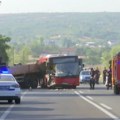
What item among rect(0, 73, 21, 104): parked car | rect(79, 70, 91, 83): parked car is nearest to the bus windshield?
rect(0, 73, 21, 104): parked car

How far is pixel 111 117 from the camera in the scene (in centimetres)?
2623

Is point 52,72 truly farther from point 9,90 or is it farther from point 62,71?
point 9,90

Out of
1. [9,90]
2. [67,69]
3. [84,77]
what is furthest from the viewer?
[84,77]

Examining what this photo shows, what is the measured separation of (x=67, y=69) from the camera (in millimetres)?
61719

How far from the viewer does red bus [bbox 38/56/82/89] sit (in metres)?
61.2

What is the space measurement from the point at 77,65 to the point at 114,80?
13.8 m

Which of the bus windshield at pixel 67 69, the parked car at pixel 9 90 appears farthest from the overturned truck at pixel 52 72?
the parked car at pixel 9 90

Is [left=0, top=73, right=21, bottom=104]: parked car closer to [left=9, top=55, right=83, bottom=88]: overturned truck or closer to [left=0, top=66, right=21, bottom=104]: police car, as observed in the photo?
[left=0, top=66, right=21, bottom=104]: police car

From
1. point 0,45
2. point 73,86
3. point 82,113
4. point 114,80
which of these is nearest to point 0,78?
point 82,113

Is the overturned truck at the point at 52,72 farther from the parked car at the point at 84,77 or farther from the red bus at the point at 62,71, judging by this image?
the parked car at the point at 84,77

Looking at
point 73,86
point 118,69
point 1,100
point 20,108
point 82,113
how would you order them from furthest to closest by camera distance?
point 73,86, point 118,69, point 1,100, point 20,108, point 82,113

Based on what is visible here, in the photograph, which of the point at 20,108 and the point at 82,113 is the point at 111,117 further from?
the point at 20,108

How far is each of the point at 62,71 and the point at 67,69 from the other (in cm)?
44

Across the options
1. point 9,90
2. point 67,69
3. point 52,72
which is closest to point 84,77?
point 67,69
